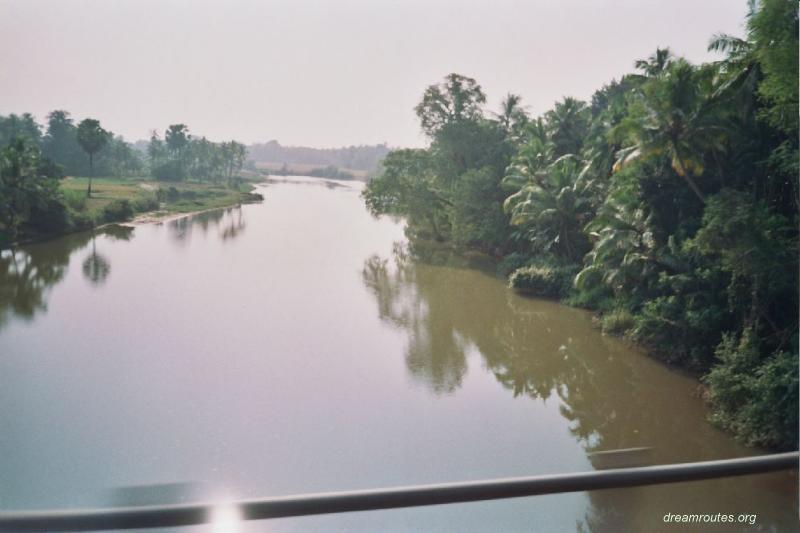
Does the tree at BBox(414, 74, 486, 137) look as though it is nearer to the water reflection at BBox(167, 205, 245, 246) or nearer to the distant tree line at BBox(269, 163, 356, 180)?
the distant tree line at BBox(269, 163, 356, 180)

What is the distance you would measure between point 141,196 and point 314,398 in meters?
3.97

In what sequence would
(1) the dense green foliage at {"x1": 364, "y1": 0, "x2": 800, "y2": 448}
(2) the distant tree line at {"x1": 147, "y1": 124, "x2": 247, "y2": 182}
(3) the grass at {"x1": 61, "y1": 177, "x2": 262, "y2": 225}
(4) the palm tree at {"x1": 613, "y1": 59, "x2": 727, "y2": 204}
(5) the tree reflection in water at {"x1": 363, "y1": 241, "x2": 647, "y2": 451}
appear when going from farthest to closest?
(3) the grass at {"x1": 61, "y1": 177, "x2": 262, "y2": 225} → (2) the distant tree line at {"x1": 147, "y1": 124, "x2": 247, "y2": 182} → (4) the palm tree at {"x1": 613, "y1": 59, "x2": 727, "y2": 204} → (5) the tree reflection in water at {"x1": 363, "y1": 241, "x2": 647, "y2": 451} → (1) the dense green foliage at {"x1": 364, "y1": 0, "x2": 800, "y2": 448}

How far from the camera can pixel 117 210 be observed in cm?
608

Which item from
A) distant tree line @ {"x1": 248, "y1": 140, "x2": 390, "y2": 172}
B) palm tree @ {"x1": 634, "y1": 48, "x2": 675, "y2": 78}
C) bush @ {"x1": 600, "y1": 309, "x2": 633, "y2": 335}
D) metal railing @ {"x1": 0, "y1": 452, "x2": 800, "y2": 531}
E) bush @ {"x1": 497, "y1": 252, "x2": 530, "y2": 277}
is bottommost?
bush @ {"x1": 600, "y1": 309, "x2": 633, "y2": 335}

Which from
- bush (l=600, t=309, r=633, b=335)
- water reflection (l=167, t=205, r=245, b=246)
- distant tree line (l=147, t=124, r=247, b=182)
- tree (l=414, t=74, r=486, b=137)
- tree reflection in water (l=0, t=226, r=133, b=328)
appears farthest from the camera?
tree (l=414, t=74, r=486, b=137)

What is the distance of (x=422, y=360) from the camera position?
5316 millimetres

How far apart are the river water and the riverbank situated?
0.73 ft

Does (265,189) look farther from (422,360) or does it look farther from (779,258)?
(779,258)

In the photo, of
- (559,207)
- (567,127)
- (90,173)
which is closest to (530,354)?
(559,207)

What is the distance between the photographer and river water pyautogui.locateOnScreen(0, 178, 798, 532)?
2768mm

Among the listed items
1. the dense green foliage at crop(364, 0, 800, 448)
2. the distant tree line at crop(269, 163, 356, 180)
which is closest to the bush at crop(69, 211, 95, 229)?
the distant tree line at crop(269, 163, 356, 180)

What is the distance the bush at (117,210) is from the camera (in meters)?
6.06

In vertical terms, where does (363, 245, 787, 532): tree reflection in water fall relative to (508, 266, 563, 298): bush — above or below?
below

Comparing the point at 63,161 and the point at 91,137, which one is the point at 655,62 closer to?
the point at 91,137
